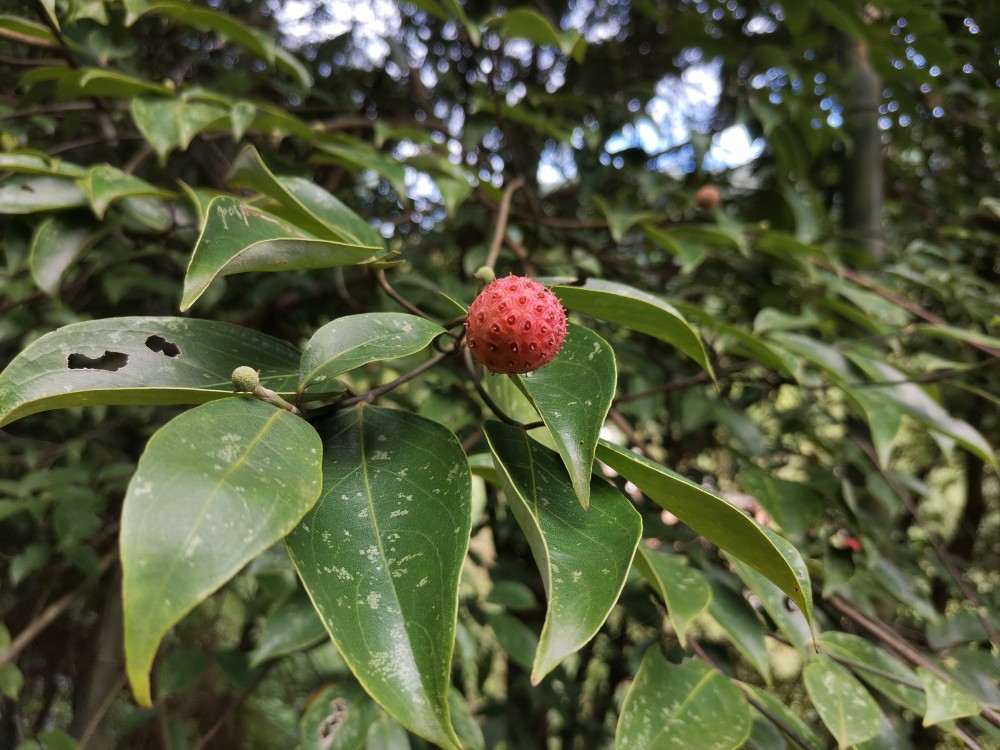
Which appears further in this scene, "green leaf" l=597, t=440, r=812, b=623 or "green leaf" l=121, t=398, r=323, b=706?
"green leaf" l=597, t=440, r=812, b=623

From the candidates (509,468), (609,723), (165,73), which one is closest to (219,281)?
(509,468)

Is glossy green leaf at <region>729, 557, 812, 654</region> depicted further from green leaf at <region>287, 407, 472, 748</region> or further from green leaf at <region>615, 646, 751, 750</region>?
green leaf at <region>287, 407, 472, 748</region>

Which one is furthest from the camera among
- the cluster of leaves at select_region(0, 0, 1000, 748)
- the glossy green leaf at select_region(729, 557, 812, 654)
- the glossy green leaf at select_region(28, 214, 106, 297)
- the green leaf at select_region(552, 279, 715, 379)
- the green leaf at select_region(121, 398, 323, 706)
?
the glossy green leaf at select_region(28, 214, 106, 297)

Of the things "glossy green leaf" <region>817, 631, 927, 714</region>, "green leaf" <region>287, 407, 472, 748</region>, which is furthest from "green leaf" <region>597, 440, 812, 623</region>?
"glossy green leaf" <region>817, 631, 927, 714</region>

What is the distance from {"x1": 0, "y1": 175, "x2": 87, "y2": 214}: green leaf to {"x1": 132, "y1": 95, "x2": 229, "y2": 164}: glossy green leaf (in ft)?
0.36

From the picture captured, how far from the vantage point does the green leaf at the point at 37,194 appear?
744mm

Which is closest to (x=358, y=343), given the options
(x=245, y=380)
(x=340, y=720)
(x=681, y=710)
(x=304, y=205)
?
(x=245, y=380)

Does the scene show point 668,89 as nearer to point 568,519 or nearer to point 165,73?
point 165,73

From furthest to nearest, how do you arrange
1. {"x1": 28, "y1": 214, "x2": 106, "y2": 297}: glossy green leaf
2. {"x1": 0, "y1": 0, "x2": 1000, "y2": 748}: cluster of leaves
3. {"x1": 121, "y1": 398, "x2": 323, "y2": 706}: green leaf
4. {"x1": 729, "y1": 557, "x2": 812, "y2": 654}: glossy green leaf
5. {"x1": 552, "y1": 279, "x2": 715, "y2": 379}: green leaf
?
1. {"x1": 28, "y1": 214, "x2": 106, "y2": 297}: glossy green leaf
2. {"x1": 729, "y1": 557, "x2": 812, "y2": 654}: glossy green leaf
3. {"x1": 552, "y1": 279, "x2": 715, "y2": 379}: green leaf
4. {"x1": 0, "y1": 0, "x2": 1000, "y2": 748}: cluster of leaves
5. {"x1": 121, "y1": 398, "x2": 323, "y2": 706}: green leaf

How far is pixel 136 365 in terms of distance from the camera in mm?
437

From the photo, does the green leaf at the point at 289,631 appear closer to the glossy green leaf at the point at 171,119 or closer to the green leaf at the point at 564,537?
the green leaf at the point at 564,537

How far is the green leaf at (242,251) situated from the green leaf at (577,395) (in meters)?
0.15

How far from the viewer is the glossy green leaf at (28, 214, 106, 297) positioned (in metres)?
0.76

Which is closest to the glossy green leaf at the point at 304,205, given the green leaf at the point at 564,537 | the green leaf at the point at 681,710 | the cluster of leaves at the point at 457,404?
the cluster of leaves at the point at 457,404
